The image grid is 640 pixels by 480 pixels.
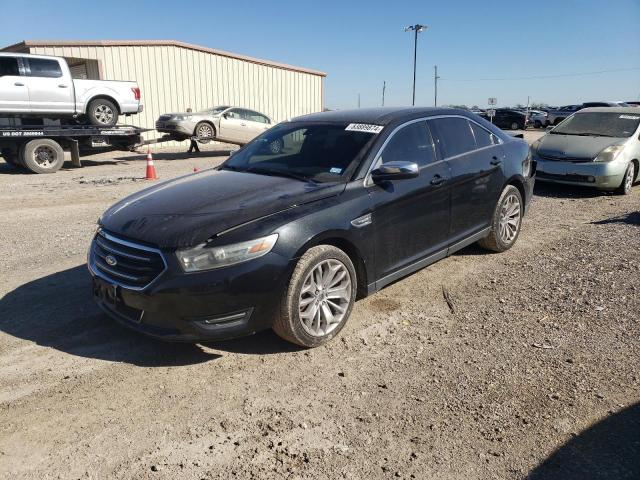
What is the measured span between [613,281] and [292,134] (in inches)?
134

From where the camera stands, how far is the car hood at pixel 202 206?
3367 millimetres

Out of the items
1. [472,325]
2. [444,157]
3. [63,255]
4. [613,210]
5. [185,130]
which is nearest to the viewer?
[472,325]

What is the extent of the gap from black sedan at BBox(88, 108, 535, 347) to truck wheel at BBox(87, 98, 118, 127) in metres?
11.4

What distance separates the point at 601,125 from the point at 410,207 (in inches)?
306

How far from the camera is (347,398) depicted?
3168 millimetres

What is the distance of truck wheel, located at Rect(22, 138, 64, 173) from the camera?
13.2 m

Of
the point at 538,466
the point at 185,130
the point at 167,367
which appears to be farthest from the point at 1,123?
the point at 538,466

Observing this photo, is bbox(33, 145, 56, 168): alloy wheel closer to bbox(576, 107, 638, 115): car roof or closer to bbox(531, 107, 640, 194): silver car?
bbox(531, 107, 640, 194): silver car

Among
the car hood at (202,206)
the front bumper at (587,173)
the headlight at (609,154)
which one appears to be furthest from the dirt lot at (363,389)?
the headlight at (609,154)

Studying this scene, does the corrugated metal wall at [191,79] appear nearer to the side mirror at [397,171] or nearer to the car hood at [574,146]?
the car hood at [574,146]

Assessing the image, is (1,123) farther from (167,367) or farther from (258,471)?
(258,471)

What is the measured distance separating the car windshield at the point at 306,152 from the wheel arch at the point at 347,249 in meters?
0.51

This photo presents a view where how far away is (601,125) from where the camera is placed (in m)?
10.2

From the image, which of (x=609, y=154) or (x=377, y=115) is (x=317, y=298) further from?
(x=609, y=154)
